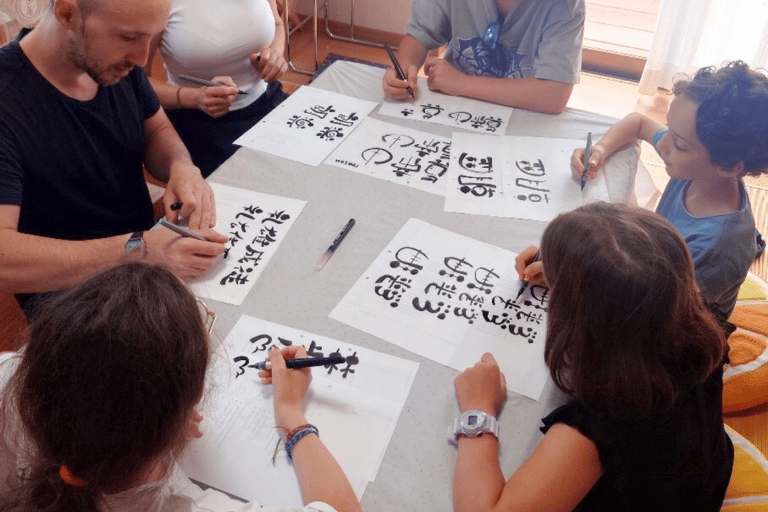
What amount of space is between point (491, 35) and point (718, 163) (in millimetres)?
753

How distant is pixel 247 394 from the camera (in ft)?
2.89

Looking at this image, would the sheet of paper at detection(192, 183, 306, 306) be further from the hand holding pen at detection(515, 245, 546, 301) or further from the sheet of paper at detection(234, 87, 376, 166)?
the hand holding pen at detection(515, 245, 546, 301)

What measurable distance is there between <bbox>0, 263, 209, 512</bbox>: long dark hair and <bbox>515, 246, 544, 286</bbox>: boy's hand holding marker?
2.01 ft

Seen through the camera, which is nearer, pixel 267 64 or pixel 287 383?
pixel 287 383

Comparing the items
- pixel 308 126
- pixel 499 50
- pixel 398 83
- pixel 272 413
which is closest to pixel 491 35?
pixel 499 50

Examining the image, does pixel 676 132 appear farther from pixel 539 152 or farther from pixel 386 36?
pixel 386 36

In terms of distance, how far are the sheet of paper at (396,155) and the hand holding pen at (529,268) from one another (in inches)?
10.9

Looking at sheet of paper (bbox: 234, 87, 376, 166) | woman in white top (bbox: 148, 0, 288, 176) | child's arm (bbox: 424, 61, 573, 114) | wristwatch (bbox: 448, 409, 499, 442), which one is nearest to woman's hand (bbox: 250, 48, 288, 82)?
woman in white top (bbox: 148, 0, 288, 176)

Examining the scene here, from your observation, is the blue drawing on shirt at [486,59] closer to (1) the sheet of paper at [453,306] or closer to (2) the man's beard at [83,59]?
(1) the sheet of paper at [453,306]

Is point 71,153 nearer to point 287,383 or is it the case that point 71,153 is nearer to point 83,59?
point 83,59

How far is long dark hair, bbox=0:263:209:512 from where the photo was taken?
0.62 m

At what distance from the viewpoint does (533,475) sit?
0.78 m

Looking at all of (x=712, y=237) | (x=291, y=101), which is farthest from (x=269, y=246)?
(x=712, y=237)

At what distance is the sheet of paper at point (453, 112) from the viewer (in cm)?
157
